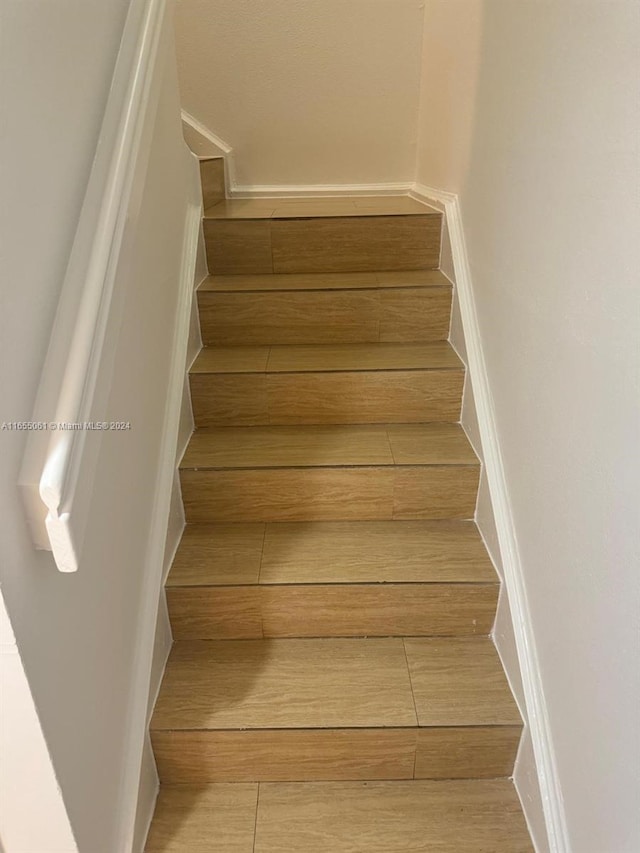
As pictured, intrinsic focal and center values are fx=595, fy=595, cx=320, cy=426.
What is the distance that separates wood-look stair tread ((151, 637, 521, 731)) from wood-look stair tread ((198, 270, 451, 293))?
1210 mm

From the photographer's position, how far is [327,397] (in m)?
2.00

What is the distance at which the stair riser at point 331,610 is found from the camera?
1.60 meters

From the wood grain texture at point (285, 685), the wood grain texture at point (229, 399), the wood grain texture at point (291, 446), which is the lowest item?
the wood grain texture at point (285, 685)

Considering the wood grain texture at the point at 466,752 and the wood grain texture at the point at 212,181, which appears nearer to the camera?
the wood grain texture at the point at 466,752

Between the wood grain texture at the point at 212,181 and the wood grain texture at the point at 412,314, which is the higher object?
the wood grain texture at the point at 212,181

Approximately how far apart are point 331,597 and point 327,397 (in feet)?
2.24

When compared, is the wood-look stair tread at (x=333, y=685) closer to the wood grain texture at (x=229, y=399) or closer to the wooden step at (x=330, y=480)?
the wooden step at (x=330, y=480)

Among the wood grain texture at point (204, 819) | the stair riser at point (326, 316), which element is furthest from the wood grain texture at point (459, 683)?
the stair riser at point (326, 316)

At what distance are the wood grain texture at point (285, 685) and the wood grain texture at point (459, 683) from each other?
1.5 inches

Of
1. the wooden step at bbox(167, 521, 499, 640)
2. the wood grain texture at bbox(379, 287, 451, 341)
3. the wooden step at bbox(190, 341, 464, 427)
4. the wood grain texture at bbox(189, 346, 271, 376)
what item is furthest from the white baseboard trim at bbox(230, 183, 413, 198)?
the wooden step at bbox(167, 521, 499, 640)

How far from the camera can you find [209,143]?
9.78 ft

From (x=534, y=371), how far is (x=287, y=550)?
0.84 metres

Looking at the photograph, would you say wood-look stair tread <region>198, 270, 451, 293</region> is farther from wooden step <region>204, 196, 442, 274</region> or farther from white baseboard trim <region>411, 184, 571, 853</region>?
white baseboard trim <region>411, 184, 571, 853</region>

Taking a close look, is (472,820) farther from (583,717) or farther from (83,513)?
(83,513)
